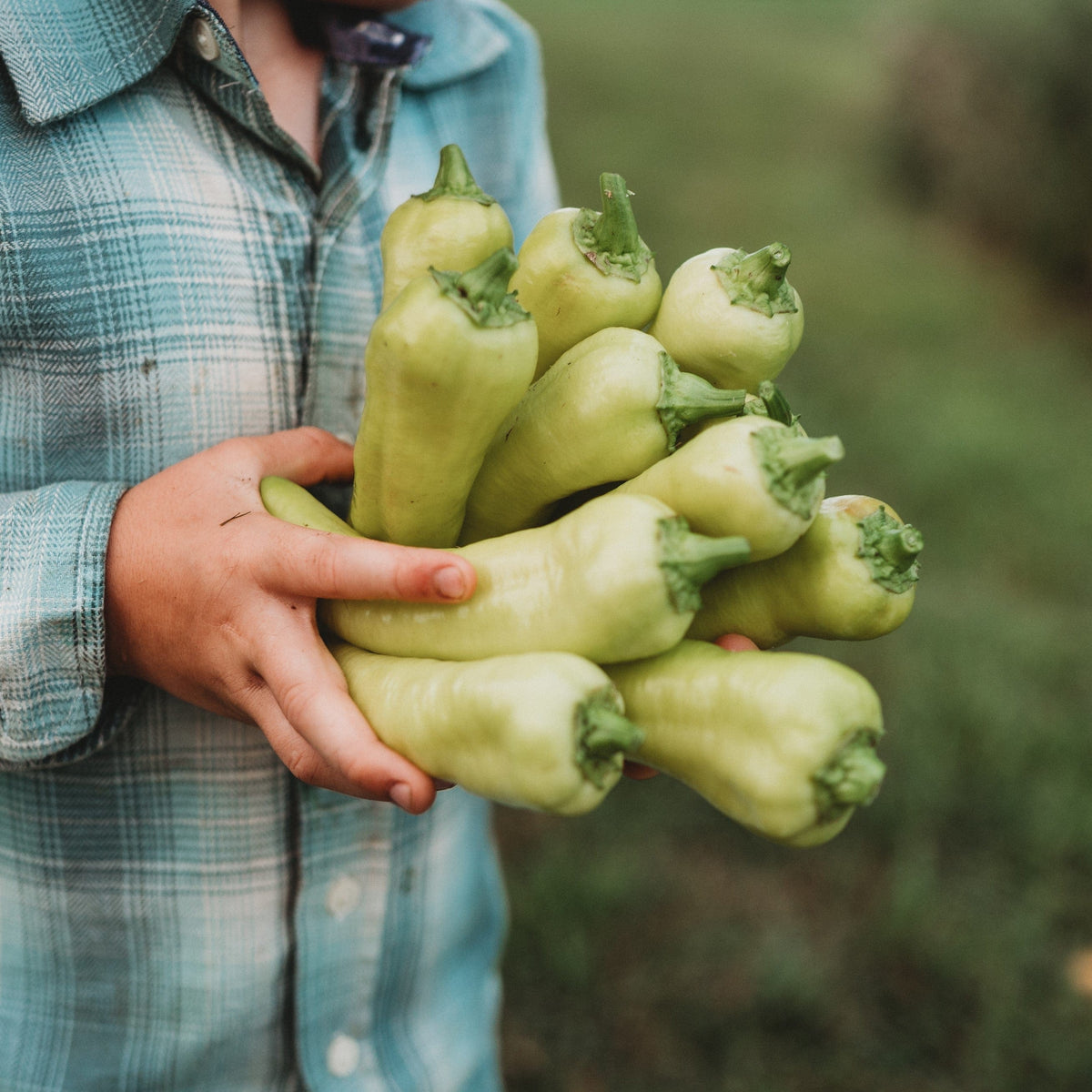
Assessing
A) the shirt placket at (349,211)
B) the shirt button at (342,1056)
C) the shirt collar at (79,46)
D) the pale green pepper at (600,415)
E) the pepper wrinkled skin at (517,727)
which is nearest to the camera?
the pepper wrinkled skin at (517,727)

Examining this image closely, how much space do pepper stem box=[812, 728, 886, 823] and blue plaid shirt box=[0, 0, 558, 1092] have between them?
764 millimetres

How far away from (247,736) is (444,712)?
1.83 feet

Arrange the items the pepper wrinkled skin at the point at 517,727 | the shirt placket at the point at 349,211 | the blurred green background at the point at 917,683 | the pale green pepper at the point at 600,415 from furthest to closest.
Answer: the blurred green background at the point at 917,683 → the shirt placket at the point at 349,211 → the pale green pepper at the point at 600,415 → the pepper wrinkled skin at the point at 517,727

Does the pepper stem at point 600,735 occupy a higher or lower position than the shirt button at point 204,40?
lower

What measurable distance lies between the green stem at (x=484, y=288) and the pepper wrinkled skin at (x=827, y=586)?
0.38 metres

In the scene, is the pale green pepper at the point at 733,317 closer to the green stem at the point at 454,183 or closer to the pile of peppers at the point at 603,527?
the pile of peppers at the point at 603,527

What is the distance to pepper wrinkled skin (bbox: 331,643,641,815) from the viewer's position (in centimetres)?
87

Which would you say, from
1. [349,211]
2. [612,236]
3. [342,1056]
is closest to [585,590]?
[612,236]

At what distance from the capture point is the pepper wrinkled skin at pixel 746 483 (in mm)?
939

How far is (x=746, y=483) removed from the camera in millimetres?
937

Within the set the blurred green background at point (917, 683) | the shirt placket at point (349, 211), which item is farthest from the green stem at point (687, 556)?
the blurred green background at point (917, 683)

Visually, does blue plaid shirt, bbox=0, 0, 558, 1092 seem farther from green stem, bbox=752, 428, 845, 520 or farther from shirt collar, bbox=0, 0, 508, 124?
green stem, bbox=752, 428, 845, 520

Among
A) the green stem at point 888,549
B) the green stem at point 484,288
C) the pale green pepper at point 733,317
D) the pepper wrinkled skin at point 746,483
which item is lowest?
the green stem at point 888,549

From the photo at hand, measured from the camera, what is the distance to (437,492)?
102 cm
